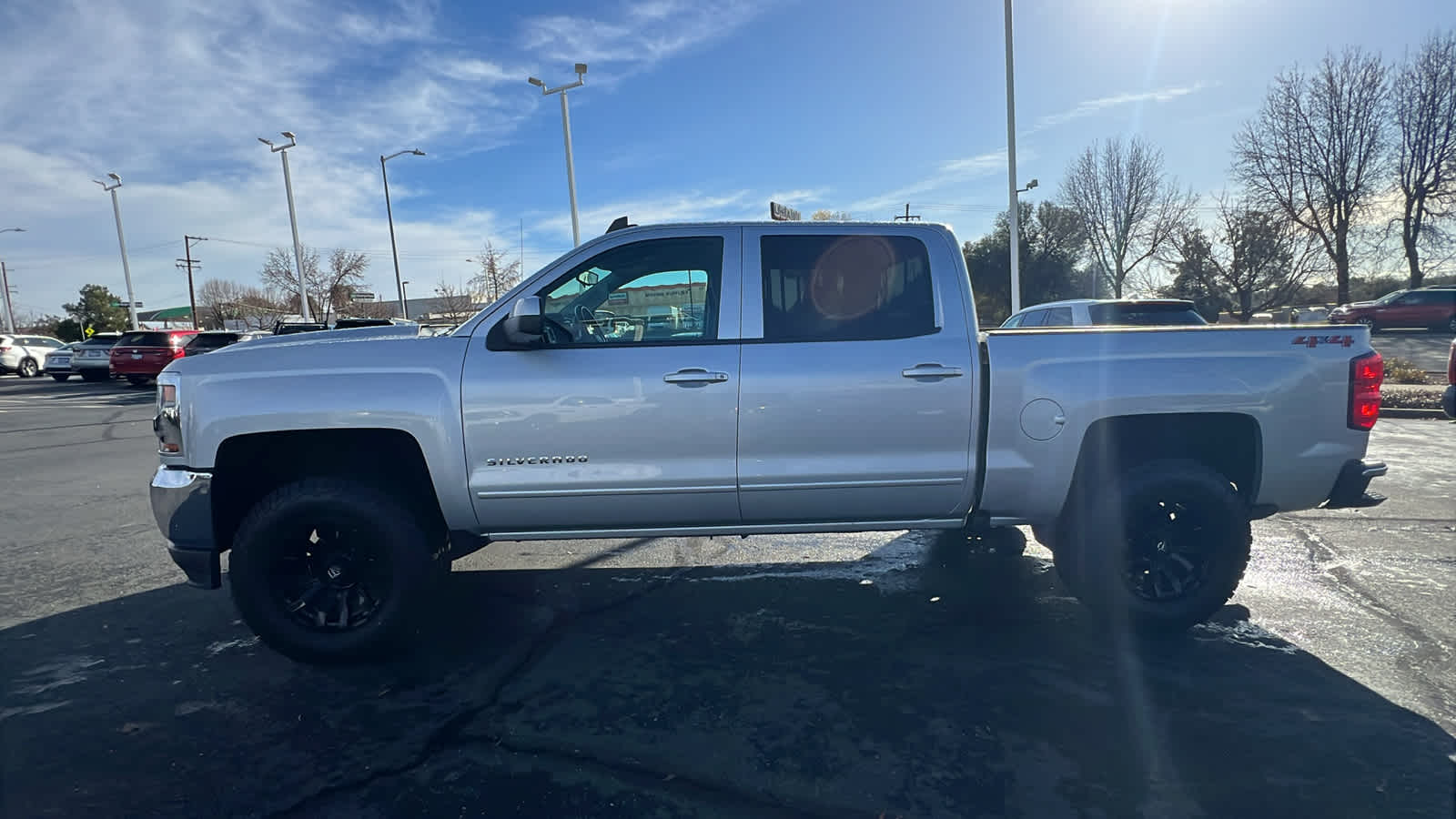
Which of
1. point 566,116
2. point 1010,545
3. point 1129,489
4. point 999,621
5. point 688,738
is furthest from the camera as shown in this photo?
point 566,116

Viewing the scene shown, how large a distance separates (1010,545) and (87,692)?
5.10 meters

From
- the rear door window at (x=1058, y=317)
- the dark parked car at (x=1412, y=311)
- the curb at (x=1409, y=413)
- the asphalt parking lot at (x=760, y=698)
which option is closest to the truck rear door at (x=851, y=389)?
the asphalt parking lot at (x=760, y=698)

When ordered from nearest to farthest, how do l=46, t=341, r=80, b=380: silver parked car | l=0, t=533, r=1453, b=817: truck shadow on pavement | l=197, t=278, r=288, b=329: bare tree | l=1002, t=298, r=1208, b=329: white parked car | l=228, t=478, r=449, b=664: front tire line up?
l=0, t=533, r=1453, b=817: truck shadow on pavement < l=228, t=478, r=449, b=664: front tire < l=1002, t=298, r=1208, b=329: white parked car < l=46, t=341, r=80, b=380: silver parked car < l=197, t=278, r=288, b=329: bare tree

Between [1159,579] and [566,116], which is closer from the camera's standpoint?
[1159,579]

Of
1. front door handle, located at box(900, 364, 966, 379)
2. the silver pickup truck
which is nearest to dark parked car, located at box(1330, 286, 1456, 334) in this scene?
the silver pickup truck

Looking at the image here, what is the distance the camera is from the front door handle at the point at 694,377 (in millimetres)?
3459

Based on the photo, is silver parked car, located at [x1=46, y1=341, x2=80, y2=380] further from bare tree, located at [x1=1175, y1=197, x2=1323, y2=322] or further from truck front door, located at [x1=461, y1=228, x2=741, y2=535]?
bare tree, located at [x1=1175, y1=197, x2=1323, y2=322]

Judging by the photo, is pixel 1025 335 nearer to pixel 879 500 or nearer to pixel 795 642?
pixel 879 500

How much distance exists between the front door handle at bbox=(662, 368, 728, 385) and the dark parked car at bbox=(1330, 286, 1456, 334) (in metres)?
30.5

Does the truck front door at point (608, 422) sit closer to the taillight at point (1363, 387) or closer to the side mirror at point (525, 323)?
the side mirror at point (525, 323)

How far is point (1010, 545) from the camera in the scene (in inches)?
202

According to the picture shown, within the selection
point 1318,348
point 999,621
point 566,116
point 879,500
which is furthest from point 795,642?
point 566,116

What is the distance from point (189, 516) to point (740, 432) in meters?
2.55

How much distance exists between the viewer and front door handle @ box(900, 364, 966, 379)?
349 cm
